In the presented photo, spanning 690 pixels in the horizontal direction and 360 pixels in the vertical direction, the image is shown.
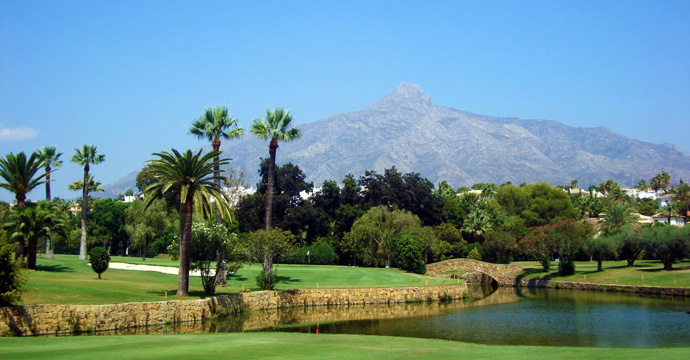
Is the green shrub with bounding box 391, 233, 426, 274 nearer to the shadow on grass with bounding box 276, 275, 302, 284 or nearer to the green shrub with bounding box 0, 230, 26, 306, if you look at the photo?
the shadow on grass with bounding box 276, 275, 302, 284

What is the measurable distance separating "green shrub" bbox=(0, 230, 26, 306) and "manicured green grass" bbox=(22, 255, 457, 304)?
1699 mm

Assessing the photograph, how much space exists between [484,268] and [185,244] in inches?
1935

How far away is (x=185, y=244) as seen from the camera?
127 feet

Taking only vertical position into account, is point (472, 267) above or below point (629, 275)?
above

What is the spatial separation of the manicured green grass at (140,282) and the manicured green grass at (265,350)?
9.54 metres

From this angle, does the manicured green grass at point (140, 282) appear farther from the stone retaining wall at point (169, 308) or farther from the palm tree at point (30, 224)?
the palm tree at point (30, 224)

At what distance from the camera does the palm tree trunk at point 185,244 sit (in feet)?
126

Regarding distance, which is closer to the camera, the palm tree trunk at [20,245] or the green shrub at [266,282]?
the palm tree trunk at [20,245]

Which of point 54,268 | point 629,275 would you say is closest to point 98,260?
point 54,268

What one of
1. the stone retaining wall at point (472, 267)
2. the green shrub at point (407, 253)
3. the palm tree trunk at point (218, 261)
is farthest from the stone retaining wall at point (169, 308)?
the stone retaining wall at point (472, 267)

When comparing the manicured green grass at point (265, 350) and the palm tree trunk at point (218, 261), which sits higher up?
the palm tree trunk at point (218, 261)

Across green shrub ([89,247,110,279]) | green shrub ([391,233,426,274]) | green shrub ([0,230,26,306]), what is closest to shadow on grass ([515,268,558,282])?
green shrub ([391,233,426,274])

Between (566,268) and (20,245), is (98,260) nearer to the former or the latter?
(20,245)

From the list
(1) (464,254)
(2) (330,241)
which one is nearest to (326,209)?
(2) (330,241)
